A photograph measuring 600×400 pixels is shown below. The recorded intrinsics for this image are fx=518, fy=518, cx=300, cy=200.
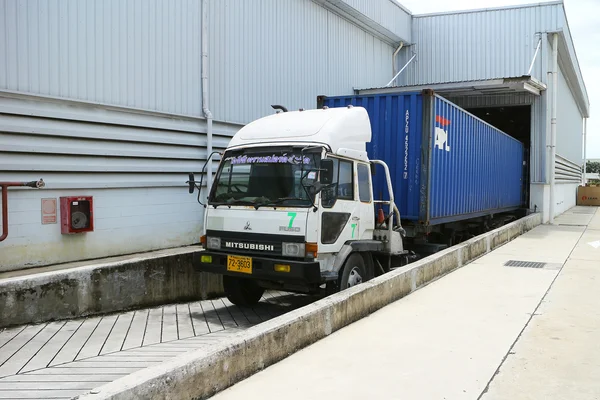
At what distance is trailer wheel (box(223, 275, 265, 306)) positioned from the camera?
7223mm

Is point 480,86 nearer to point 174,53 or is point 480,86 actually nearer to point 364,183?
point 174,53

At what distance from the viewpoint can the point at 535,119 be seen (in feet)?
62.3

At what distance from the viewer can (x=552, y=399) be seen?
377cm

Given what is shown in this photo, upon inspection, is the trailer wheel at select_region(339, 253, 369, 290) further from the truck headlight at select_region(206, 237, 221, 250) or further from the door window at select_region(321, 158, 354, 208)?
the truck headlight at select_region(206, 237, 221, 250)

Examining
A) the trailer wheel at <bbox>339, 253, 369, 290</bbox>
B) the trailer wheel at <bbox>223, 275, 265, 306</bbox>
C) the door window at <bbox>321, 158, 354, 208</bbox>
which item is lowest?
the trailer wheel at <bbox>223, 275, 265, 306</bbox>

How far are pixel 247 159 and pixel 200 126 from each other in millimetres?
3910

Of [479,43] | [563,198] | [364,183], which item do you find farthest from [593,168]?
[364,183]

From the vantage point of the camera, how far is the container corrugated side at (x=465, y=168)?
945 centimetres

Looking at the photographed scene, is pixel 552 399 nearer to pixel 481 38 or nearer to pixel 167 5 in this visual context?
pixel 167 5

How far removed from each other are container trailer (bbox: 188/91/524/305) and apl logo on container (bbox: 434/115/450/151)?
0.05 metres

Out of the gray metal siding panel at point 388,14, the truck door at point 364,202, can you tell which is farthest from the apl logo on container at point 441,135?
the gray metal siding panel at point 388,14

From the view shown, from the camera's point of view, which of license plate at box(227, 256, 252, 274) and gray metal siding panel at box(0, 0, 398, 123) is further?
gray metal siding panel at box(0, 0, 398, 123)

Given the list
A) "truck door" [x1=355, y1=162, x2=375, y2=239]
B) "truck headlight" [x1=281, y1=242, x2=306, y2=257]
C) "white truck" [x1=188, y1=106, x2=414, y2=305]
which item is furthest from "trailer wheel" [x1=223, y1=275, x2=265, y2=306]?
"truck door" [x1=355, y1=162, x2=375, y2=239]

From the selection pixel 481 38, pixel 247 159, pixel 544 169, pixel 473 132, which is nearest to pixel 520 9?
pixel 481 38
